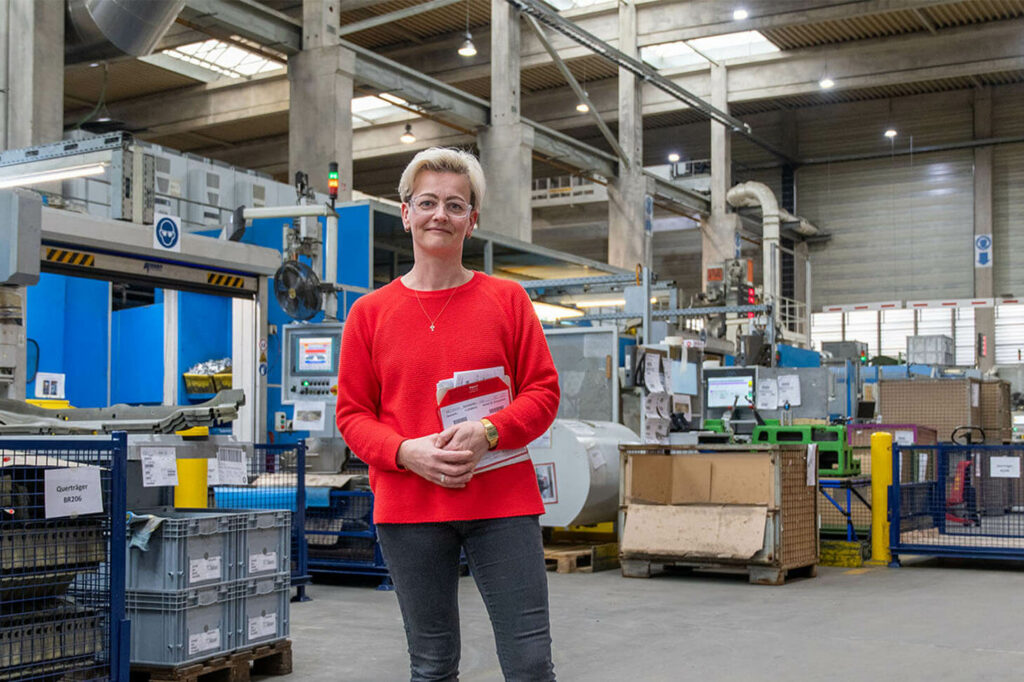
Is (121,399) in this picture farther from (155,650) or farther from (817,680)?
(817,680)

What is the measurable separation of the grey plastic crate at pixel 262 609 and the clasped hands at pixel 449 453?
2.76 meters

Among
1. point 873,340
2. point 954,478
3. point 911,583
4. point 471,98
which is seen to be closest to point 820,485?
point 911,583

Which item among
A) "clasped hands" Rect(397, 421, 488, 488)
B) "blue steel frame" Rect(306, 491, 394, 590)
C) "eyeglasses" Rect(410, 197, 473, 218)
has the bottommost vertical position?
"blue steel frame" Rect(306, 491, 394, 590)

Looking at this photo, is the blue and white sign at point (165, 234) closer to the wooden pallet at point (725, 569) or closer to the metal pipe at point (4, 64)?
the wooden pallet at point (725, 569)

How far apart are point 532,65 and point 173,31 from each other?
27.2 feet

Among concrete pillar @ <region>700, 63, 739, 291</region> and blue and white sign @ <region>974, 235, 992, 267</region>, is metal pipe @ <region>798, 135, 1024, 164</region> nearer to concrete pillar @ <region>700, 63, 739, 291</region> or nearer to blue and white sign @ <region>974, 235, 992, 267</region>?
blue and white sign @ <region>974, 235, 992, 267</region>

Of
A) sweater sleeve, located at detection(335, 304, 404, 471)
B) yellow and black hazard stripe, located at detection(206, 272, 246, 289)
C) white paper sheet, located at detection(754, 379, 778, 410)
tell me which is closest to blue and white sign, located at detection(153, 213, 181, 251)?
yellow and black hazard stripe, located at detection(206, 272, 246, 289)

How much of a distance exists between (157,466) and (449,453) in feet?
9.94

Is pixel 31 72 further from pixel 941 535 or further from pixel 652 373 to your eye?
pixel 941 535

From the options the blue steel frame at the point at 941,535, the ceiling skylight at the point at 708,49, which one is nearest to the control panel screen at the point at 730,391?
the blue steel frame at the point at 941,535

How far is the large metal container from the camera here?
351 inches

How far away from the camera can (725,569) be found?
9148 mm

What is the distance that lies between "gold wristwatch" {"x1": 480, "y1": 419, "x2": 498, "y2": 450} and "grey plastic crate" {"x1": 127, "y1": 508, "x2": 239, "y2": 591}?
8.46 feet

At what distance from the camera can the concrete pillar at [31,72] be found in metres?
12.4
